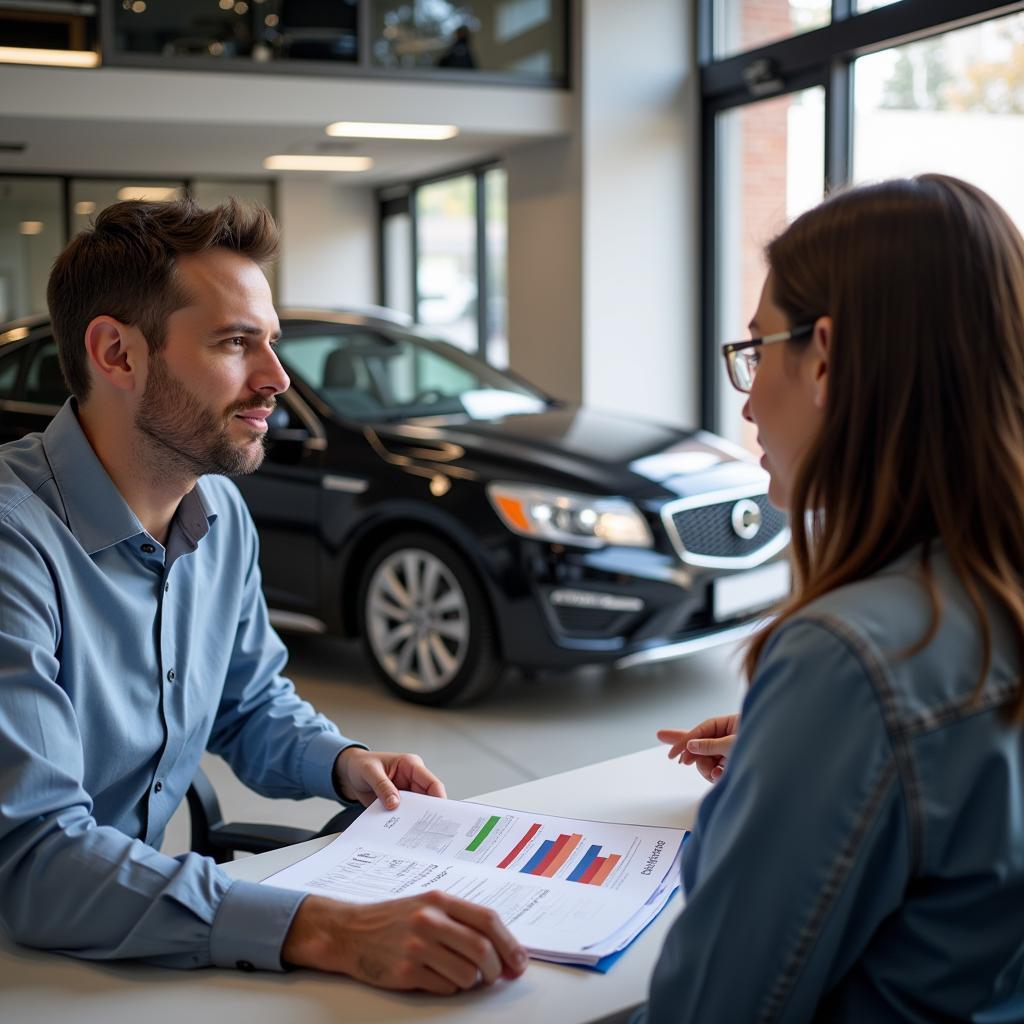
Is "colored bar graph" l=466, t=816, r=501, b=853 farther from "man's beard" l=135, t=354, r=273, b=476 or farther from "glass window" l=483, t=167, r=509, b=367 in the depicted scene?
"glass window" l=483, t=167, r=509, b=367

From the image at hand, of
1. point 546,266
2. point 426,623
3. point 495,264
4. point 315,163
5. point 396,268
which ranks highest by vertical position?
point 315,163

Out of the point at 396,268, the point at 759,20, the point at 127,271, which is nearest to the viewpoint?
the point at 127,271

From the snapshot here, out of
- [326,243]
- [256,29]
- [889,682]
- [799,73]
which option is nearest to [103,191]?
[326,243]

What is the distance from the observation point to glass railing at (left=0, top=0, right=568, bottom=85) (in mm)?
7781

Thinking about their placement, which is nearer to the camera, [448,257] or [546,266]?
[546,266]

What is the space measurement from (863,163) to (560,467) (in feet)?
12.3

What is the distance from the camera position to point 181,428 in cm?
190

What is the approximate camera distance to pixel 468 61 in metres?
8.66

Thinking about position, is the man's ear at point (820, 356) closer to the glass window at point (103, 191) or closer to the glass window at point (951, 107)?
the glass window at point (951, 107)

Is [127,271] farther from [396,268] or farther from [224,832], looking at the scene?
[396,268]

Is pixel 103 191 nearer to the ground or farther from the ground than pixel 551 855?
farther from the ground

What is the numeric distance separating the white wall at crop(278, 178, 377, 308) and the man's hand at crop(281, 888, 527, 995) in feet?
37.7

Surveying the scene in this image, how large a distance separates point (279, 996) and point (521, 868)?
1.11 ft

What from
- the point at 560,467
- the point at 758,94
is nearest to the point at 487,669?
the point at 560,467
